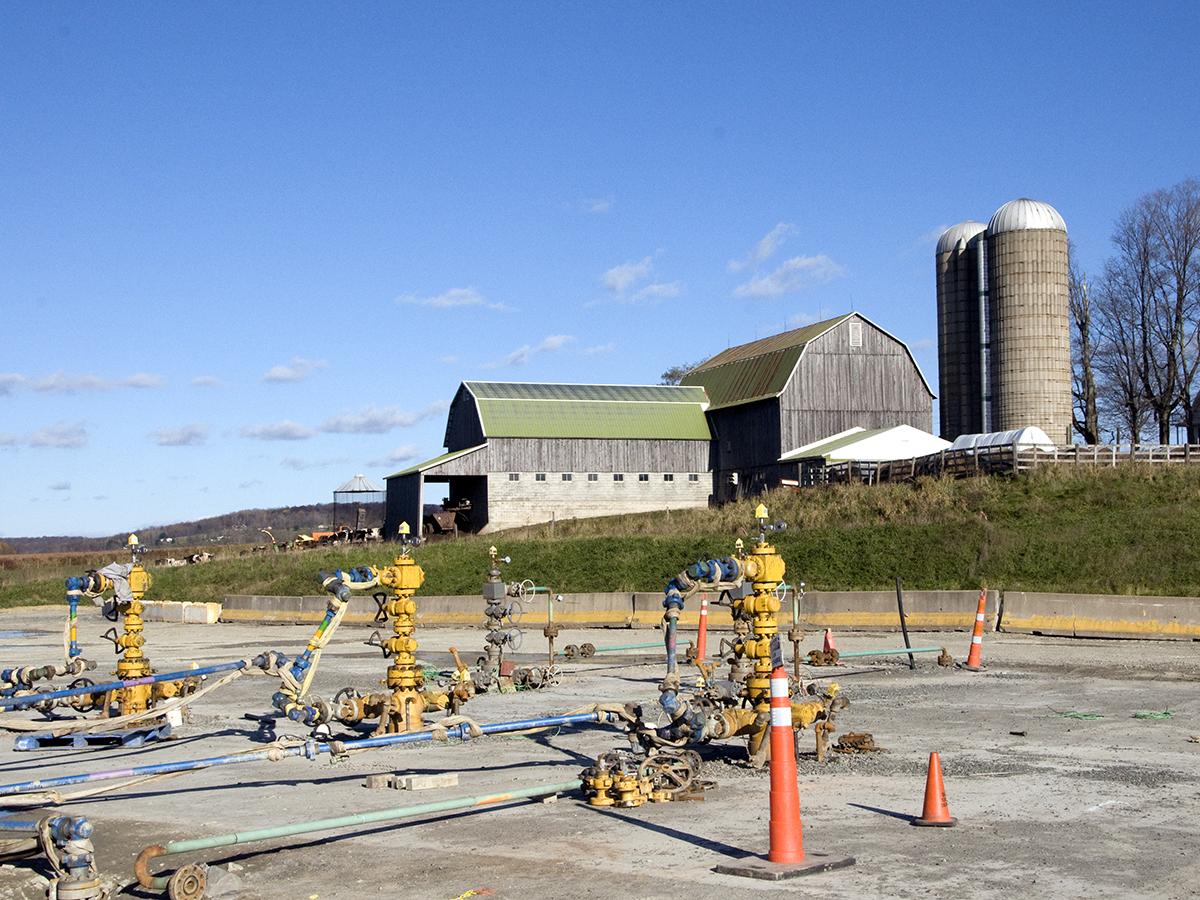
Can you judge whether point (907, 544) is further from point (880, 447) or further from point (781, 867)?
point (781, 867)

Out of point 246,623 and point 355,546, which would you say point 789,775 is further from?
point 355,546

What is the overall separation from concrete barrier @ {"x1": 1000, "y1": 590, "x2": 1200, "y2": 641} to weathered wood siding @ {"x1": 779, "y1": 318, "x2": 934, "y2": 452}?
109 ft

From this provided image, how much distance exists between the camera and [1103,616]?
27.7 meters

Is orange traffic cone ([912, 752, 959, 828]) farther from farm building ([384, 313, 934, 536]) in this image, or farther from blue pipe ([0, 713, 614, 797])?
farm building ([384, 313, 934, 536])

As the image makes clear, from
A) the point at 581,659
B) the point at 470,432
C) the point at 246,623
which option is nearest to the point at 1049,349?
the point at 470,432

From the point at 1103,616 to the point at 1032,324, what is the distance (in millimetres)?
37989

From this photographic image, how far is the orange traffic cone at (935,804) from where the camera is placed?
33.4 feet

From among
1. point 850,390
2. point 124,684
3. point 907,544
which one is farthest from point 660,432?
point 124,684

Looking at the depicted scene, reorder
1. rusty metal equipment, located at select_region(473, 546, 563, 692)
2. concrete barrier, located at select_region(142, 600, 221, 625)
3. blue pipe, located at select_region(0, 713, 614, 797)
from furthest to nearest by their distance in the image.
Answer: concrete barrier, located at select_region(142, 600, 221, 625), rusty metal equipment, located at select_region(473, 546, 563, 692), blue pipe, located at select_region(0, 713, 614, 797)

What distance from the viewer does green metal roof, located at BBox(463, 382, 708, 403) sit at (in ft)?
224

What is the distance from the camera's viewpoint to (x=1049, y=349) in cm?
6319

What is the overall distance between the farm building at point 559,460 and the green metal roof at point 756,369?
6.43ft

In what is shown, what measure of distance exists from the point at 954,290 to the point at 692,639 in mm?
42499

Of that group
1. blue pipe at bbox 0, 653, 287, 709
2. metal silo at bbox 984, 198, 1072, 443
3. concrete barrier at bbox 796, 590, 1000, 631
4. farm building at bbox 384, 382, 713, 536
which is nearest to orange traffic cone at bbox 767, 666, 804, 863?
blue pipe at bbox 0, 653, 287, 709
